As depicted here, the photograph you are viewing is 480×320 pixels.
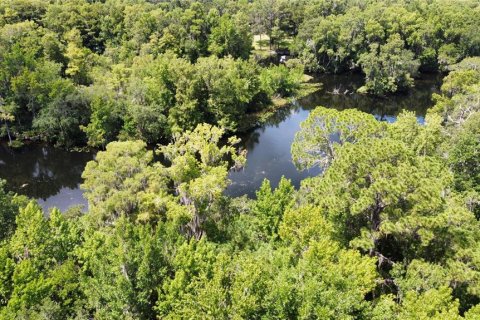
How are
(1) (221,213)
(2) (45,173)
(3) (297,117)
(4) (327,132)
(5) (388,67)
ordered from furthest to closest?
(5) (388,67) → (3) (297,117) → (2) (45,173) → (1) (221,213) → (4) (327,132)

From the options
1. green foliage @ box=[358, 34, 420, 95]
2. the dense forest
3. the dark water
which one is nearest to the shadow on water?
the dark water

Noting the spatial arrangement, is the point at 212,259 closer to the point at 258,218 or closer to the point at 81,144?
the point at 258,218

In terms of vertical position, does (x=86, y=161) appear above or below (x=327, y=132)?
below

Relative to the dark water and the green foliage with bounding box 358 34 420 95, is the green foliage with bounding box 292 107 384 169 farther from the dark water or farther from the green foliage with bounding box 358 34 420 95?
the green foliage with bounding box 358 34 420 95

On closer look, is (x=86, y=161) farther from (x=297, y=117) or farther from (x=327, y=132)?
(x=297, y=117)

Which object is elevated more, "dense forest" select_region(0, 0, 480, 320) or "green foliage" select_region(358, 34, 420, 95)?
"dense forest" select_region(0, 0, 480, 320)

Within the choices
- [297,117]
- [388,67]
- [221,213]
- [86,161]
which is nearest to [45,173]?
[86,161]

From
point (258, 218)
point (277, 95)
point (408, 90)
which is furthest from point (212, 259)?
point (408, 90)
